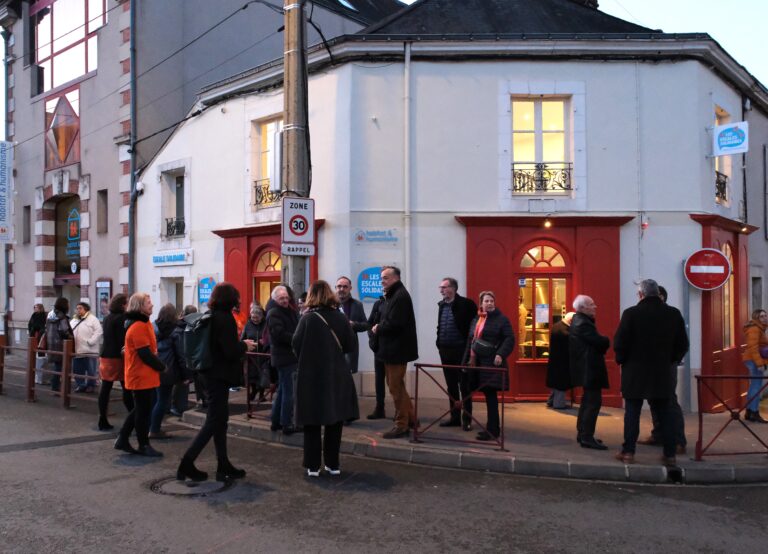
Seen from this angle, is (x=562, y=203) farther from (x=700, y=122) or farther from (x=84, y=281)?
(x=84, y=281)

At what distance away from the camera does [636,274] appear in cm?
1052

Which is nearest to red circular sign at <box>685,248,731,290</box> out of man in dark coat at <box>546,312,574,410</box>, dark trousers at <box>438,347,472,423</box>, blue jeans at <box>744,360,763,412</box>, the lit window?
blue jeans at <box>744,360,763,412</box>

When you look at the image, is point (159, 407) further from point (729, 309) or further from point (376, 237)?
point (729, 309)

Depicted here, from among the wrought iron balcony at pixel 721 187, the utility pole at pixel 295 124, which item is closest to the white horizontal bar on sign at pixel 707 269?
the wrought iron balcony at pixel 721 187

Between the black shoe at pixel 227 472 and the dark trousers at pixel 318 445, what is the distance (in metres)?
0.60

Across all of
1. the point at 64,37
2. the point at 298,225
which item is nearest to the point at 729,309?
the point at 298,225

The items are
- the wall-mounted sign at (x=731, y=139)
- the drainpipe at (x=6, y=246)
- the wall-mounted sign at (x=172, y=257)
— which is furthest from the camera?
the drainpipe at (x=6, y=246)

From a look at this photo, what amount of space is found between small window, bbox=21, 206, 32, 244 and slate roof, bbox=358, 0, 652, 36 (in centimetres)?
1283

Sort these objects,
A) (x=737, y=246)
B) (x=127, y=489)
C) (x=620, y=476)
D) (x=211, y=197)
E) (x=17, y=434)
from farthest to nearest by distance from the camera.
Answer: (x=211, y=197) → (x=737, y=246) → (x=17, y=434) → (x=620, y=476) → (x=127, y=489)

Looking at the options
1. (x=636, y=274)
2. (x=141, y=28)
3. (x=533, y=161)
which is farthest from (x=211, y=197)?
(x=636, y=274)

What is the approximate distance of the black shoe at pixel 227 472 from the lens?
611 centimetres

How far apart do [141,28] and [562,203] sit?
10797 mm

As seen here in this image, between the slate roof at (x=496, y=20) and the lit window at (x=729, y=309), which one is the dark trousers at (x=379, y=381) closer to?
the slate roof at (x=496, y=20)

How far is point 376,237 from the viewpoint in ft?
35.6
